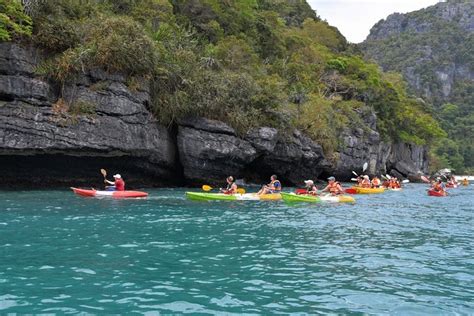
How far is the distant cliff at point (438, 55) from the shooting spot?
396ft

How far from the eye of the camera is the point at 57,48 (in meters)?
22.9

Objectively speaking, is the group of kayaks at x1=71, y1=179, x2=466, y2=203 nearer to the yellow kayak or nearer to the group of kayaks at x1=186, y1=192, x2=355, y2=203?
the group of kayaks at x1=186, y1=192, x2=355, y2=203

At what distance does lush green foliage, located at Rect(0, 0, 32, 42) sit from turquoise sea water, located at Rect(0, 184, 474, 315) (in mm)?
8702

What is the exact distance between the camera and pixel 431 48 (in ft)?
482

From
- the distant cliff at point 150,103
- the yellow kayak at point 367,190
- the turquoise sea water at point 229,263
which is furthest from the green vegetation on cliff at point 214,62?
the turquoise sea water at point 229,263

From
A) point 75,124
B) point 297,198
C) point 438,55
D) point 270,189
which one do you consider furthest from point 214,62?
point 438,55

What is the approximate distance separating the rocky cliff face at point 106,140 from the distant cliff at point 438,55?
88.9m

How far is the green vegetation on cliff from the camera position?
23094mm

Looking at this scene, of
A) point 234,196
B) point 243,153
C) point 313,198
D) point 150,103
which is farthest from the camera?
point 243,153

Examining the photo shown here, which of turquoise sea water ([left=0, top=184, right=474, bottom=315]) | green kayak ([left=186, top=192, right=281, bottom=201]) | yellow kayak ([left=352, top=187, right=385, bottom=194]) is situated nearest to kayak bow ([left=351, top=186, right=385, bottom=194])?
yellow kayak ([left=352, top=187, right=385, bottom=194])

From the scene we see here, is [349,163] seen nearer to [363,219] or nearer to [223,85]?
[223,85]

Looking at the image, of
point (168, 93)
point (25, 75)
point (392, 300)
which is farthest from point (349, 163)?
point (392, 300)

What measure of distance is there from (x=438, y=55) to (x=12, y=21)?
14705 centimetres

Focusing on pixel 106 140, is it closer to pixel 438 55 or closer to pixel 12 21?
pixel 12 21
